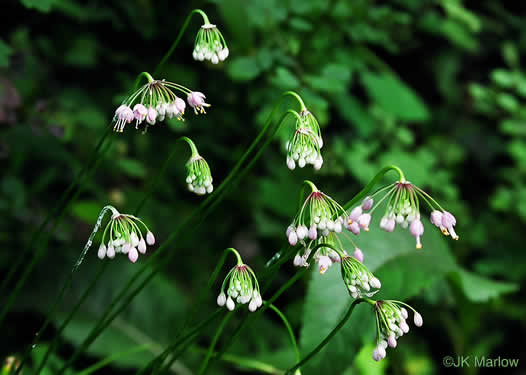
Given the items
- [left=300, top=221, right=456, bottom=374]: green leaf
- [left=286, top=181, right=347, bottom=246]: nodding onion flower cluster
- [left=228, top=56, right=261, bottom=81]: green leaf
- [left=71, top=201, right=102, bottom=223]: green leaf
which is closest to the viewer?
[left=286, top=181, right=347, bottom=246]: nodding onion flower cluster

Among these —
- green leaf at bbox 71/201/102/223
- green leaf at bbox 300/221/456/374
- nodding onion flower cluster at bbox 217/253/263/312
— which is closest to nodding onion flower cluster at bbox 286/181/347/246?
nodding onion flower cluster at bbox 217/253/263/312

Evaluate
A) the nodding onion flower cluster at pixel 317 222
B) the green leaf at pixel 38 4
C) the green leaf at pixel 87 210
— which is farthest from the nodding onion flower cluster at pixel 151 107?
the green leaf at pixel 87 210

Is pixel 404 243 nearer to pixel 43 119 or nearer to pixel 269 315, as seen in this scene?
pixel 269 315

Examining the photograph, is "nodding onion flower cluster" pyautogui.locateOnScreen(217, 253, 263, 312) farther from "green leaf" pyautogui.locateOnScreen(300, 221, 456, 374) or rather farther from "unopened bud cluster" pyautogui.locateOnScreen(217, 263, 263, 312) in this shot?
"green leaf" pyautogui.locateOnScreen(300, 221, 456, 374)

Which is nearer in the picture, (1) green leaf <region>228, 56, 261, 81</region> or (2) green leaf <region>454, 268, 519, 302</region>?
(2) green leaf <region>454, 268, 519, 302</region>

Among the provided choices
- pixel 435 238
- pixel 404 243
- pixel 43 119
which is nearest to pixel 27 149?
pixel 43 119

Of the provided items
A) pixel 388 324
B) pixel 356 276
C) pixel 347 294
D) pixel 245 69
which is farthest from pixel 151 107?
pixel 245 69

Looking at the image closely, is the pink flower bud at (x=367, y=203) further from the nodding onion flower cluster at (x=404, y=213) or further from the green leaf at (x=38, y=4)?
the green leaf at (x=38, y=4)

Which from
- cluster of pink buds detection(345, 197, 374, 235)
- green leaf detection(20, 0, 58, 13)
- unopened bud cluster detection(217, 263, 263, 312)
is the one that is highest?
Result: cluster of pink buds detection(345, 197, 374, 235)
